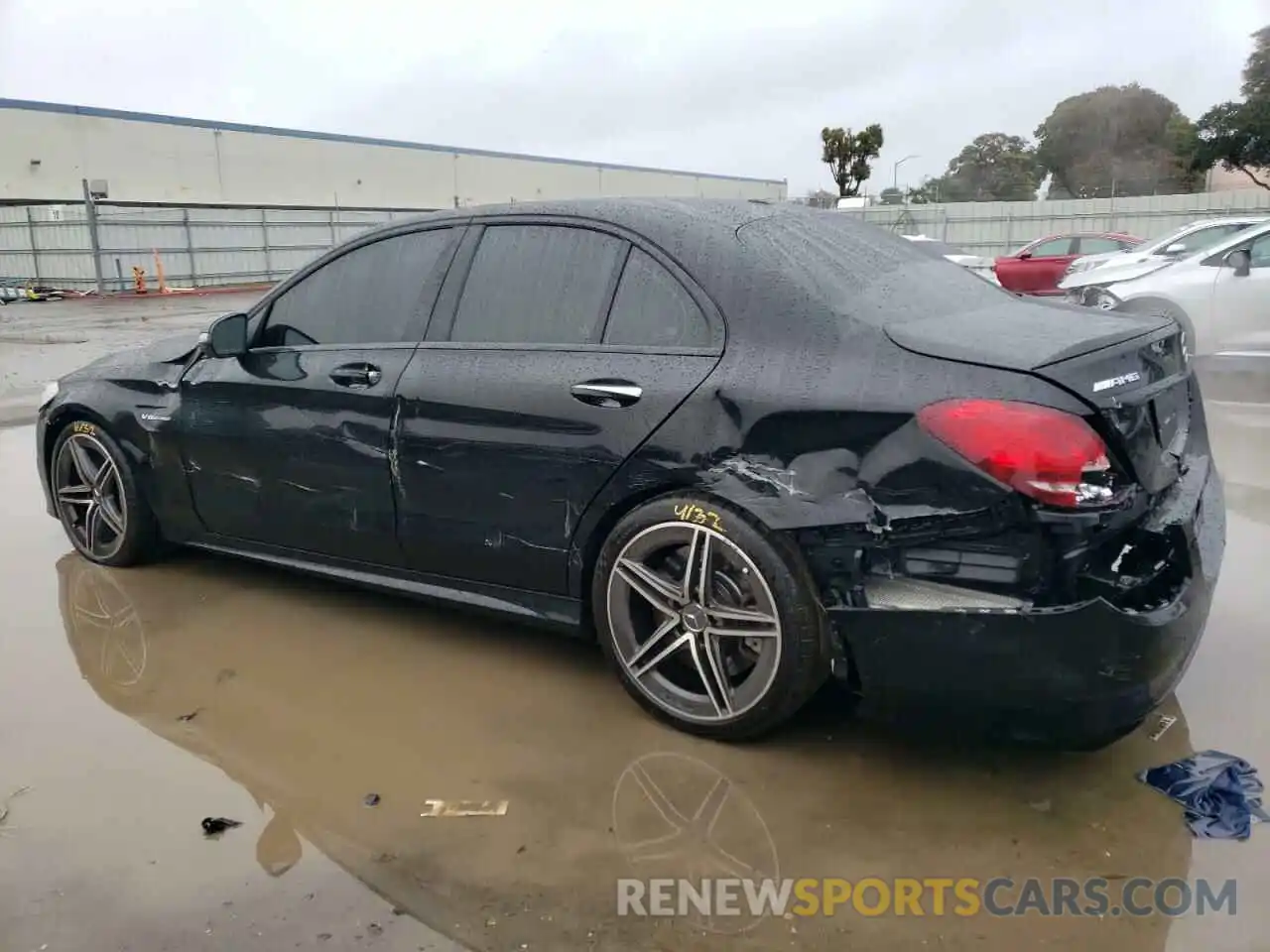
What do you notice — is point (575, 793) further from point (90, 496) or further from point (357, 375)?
point (90, 496)

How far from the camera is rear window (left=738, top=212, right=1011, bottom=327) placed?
291cm

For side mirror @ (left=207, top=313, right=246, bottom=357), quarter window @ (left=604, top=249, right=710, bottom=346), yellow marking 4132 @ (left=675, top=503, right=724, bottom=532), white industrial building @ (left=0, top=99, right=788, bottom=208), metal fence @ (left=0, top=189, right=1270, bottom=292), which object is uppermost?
white industrial building @ (left=0, top=99, right=788, bottom=208)

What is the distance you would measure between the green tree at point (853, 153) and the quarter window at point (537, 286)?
44.7 m

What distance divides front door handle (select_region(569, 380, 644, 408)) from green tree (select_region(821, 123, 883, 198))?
4512 cm

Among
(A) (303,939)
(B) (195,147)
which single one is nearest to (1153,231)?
(A) (303,939)

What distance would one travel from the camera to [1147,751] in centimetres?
296

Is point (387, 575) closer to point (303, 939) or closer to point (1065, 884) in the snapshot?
point (303, 939)

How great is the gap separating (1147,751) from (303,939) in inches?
91.6

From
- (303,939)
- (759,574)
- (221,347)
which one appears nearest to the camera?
(303,939)

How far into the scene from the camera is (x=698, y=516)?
9.42 ft

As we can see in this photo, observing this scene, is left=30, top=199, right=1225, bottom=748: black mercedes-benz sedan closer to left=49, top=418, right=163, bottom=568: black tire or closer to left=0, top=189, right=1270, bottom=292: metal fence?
left=49, top=418, right=163, bottom=568: black tire

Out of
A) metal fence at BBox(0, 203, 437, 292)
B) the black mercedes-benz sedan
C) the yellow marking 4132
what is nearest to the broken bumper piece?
the black mercedes-benz sedan

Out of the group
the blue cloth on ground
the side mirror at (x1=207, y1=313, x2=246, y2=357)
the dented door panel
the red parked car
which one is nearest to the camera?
the blue cloth on ground

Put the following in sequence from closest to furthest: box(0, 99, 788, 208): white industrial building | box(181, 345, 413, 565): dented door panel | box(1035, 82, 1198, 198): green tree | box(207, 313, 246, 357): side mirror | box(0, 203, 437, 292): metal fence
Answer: box(181, 345, 413, 565): dented door panel, box(207, 313, 246, 357): side mirror, box(0, 203, 437, 292): metal fence, box(0, 99, 788, 208): white industrial building, box(1035, 82, 1198, 198): green tree
